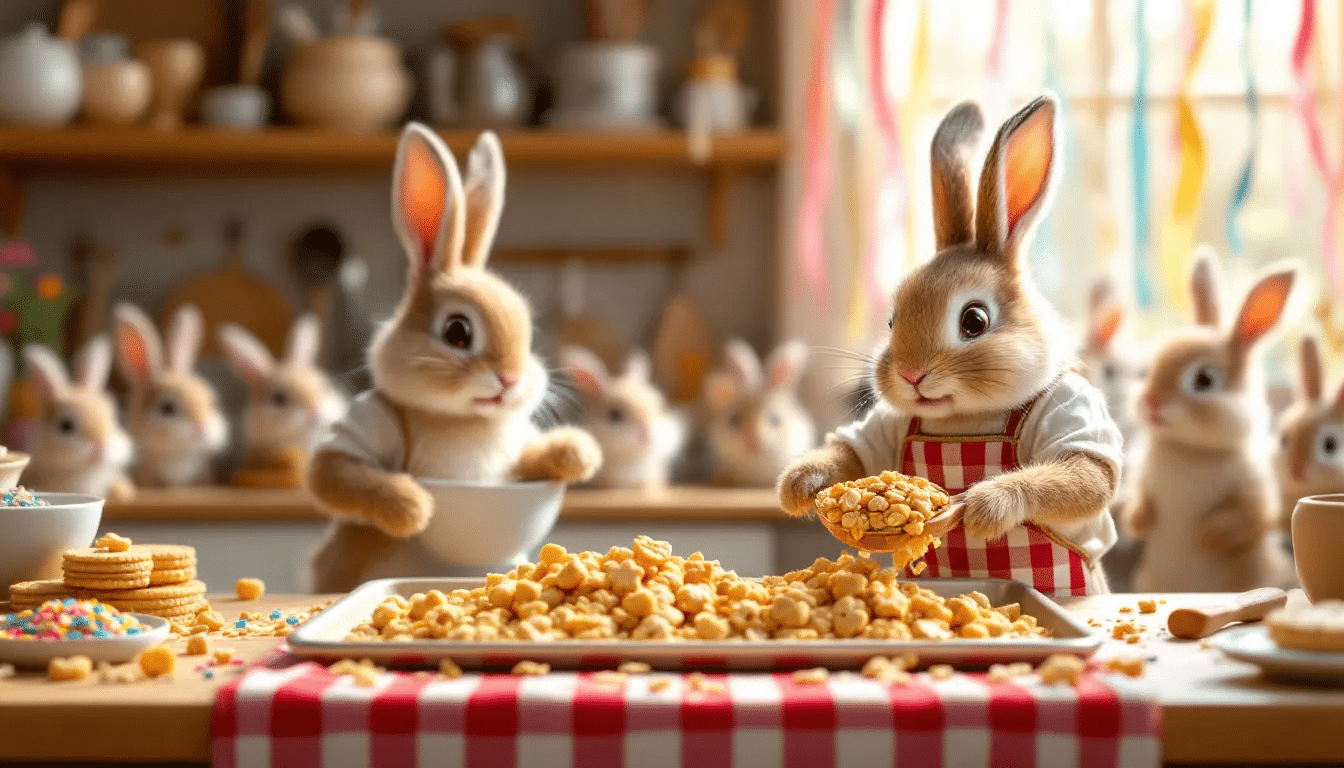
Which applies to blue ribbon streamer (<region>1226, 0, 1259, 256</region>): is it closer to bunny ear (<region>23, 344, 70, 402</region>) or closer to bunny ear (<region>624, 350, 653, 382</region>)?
bunny ear (<region>624, 350, 653, 382</region>)

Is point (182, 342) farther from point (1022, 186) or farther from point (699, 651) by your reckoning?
point (699, 651)

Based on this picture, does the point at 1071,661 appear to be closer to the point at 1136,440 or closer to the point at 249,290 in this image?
the point at 1136,440

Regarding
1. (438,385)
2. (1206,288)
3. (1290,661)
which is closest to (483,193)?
(438,385)

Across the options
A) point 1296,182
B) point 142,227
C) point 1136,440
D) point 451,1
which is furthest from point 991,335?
point 142,227

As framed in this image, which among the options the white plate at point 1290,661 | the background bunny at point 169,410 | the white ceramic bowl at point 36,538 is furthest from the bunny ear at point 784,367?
the white plate at point 1290,661

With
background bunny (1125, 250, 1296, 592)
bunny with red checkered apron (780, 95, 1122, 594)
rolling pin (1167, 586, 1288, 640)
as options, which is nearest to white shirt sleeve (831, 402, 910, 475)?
bunny with red checkered apron (780, 95, 1122, 594)

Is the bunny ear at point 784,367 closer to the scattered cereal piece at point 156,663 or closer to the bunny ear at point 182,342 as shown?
the bunny ear at point 182,342
